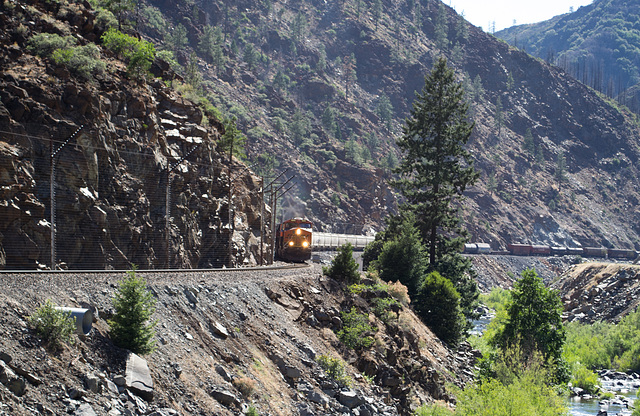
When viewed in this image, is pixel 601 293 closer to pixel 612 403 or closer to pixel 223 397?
pixel 612 403

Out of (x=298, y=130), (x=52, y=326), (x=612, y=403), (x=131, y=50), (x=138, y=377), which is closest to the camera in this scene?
(x=52, y=326)

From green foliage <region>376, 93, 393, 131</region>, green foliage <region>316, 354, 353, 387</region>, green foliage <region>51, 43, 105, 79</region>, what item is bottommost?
green foliage <region>316, 354, 353, 387</region>

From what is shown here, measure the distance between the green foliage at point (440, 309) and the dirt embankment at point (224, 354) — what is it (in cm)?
761

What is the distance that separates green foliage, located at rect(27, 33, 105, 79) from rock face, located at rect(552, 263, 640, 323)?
65.2 metres

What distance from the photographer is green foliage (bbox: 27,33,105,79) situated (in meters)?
40.1

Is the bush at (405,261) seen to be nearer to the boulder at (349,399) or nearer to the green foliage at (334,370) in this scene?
the green foliage at (334,370)

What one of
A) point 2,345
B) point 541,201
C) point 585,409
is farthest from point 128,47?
point 541,201

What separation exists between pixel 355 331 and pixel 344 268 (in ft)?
23.0

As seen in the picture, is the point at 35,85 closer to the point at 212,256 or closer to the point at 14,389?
the point at 212,256

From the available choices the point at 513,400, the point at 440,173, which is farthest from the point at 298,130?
the point at 513,400

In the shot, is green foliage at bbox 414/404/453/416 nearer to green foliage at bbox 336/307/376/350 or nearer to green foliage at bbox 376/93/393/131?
green foliage at bbox 336/307/376/350

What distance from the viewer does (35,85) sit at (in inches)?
1462

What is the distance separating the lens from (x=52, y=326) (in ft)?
52.5

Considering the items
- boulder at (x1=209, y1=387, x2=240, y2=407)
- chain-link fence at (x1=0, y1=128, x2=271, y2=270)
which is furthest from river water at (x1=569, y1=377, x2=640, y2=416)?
boulder at (x1=209, y1=387, x2=240, y2=407)
